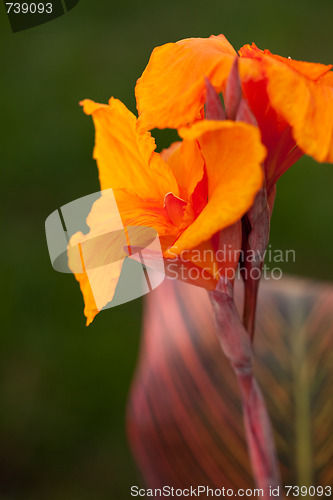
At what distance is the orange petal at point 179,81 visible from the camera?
384 mm

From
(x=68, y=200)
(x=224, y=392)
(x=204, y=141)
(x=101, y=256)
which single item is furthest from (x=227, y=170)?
(x=68, y=200)

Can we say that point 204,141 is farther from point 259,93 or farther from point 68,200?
point 68,200

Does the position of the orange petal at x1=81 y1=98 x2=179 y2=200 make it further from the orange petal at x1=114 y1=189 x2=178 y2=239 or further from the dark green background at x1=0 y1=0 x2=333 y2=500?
the dark green background at x1=0 y1=0 x2=333 y2=500

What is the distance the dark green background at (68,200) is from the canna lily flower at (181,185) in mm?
858

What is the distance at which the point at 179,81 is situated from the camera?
393 mm

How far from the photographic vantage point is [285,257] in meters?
1.50

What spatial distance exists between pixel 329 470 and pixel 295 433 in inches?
2.6


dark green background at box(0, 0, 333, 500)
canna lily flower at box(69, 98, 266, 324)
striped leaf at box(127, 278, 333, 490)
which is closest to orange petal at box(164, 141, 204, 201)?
canna lily flower at box(69, 98, 266, 324)

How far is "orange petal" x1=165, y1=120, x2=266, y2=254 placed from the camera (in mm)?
356

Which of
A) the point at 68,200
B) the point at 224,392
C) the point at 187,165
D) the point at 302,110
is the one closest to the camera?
the point at 302,110

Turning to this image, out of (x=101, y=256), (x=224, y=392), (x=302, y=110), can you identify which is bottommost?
(x=224, y=392)

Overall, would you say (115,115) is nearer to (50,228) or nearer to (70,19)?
(50,228)

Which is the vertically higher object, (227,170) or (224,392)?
(227,170)

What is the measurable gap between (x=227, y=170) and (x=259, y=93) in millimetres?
66
